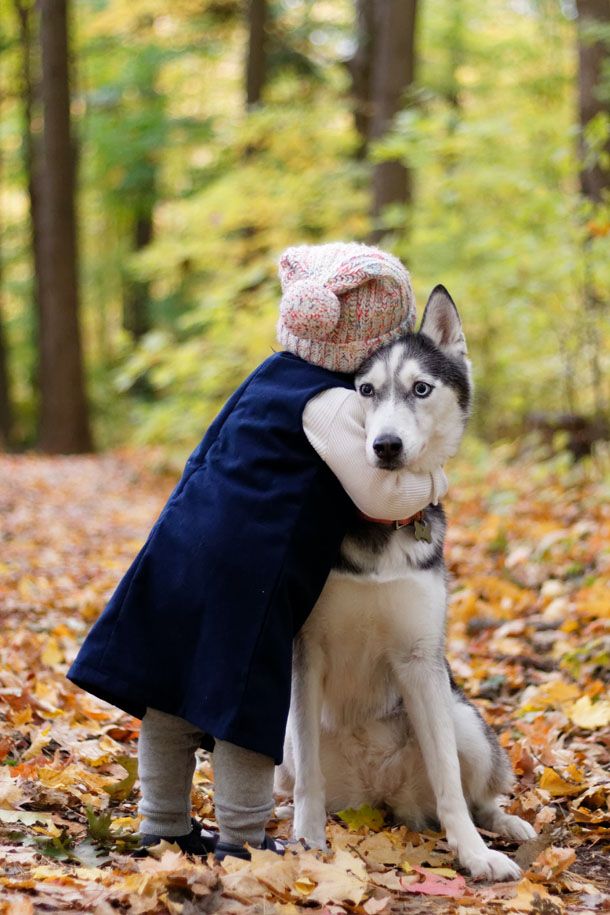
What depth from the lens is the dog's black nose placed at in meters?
2.78

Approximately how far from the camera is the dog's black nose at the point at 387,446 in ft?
9.12

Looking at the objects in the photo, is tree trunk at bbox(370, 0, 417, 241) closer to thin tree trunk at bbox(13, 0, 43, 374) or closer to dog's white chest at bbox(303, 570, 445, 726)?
dog's white chest at bbox(303, 570, 445, 726)

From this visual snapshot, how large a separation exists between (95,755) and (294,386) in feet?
6.42

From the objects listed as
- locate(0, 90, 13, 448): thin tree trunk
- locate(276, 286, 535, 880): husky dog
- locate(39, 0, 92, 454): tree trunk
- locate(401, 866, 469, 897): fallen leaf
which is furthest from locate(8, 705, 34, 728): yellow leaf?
locate(0, 90, 13, 448): thin tree trunk

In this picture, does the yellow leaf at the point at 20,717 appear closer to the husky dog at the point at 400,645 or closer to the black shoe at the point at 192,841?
the black shoe at the point at 192,841

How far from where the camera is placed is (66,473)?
14648 mm

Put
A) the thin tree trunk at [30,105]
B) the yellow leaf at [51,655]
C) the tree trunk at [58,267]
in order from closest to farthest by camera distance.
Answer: the yellow leaf at [51,655] < the tree trunk at [58,267] < the thin tree trunk at [30,105]

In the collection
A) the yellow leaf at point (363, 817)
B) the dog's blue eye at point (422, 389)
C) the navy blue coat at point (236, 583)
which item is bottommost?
the yellow leaf at point (363, 817)

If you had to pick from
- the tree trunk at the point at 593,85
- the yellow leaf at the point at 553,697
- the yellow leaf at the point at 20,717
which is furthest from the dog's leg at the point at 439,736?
the tree trunk at the point at 593,85

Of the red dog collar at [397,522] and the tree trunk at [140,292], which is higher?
the tree trunk at [140,292]

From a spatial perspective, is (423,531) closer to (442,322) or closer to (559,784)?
(442,322)

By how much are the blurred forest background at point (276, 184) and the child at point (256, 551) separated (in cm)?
486

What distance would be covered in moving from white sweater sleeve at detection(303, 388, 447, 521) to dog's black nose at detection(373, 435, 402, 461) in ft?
0.17

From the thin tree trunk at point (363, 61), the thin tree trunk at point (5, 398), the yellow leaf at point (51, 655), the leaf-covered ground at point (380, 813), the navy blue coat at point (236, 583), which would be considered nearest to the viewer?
the leaf-covered ground at point (380, 813)
